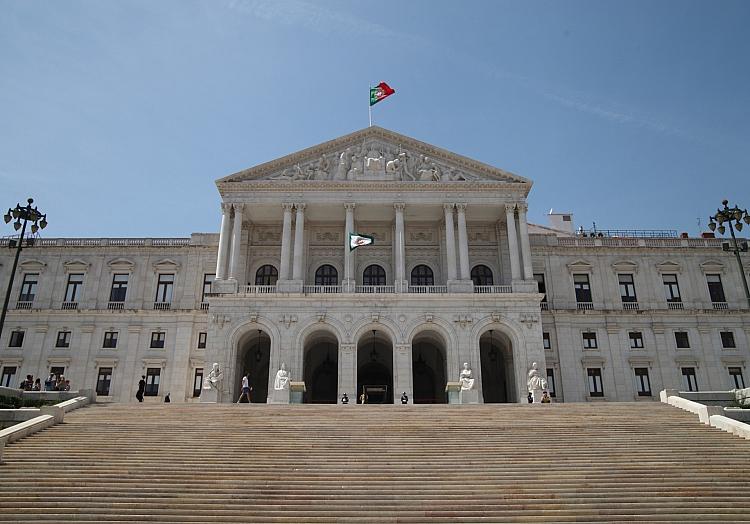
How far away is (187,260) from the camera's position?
47.6 meters

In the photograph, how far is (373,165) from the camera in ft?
141

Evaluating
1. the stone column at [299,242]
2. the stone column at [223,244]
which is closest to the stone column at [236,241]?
the stone column at [223,244]

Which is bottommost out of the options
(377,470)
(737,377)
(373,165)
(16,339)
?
(377,470)

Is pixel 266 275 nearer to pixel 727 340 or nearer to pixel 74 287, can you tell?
pixel 74 287

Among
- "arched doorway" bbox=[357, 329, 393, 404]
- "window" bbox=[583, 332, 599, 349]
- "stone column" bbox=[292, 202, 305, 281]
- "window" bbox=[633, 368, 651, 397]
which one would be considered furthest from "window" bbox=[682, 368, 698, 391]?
"stone column" bbox=[292, 202, 305, 281]

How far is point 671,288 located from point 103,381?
4225 cm

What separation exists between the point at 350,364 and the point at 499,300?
10.3 meters

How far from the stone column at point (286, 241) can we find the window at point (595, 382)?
22421 millimetres

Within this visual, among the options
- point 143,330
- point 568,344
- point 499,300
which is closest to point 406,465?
point 499,300

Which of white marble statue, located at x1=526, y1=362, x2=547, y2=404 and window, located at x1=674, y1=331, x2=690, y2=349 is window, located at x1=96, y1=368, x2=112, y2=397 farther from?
window, located at x1=674, y1=331, x2=690, y2=349

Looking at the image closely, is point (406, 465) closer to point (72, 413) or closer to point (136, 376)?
point (72, 413)

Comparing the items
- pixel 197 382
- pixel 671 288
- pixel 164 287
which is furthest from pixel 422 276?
pixel 164 287

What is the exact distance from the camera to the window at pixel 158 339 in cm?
4494

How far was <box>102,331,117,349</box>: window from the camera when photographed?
147 ft
